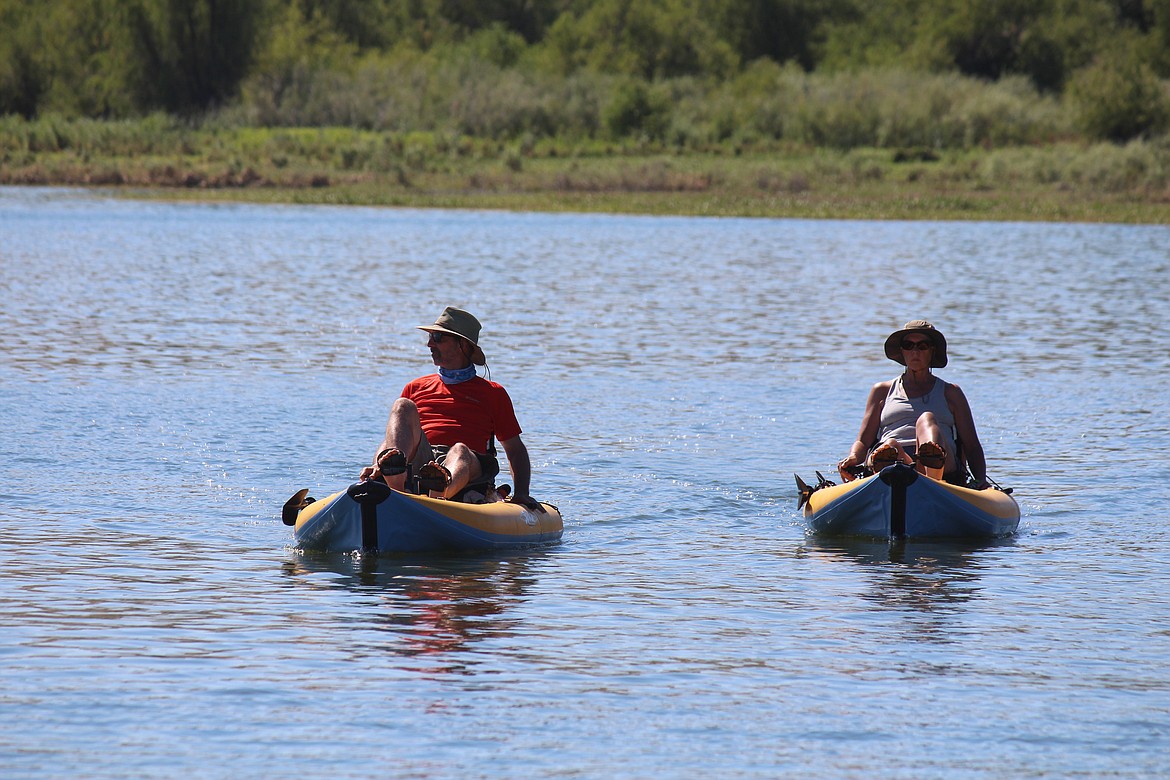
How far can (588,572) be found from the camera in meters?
10.8

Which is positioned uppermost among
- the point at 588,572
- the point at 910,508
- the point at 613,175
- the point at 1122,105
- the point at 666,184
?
the point at 1122,105

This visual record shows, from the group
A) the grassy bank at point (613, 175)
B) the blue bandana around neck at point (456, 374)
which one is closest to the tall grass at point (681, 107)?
the grassy bank at point (613, 175)

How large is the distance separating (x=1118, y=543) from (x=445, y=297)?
19850 mm

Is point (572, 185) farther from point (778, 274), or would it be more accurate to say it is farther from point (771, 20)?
point (771, 20)

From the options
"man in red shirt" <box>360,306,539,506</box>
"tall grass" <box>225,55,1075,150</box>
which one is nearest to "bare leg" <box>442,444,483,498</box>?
"man in red shirt" <box>360,306,539,506</box>

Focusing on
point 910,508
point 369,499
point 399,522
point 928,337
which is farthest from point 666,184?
point 369,499

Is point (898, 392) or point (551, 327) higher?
point (898, 392)

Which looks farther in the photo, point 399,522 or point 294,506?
point 294,506

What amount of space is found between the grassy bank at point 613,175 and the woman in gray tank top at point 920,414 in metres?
38.5

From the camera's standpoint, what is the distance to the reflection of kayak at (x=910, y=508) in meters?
11.3

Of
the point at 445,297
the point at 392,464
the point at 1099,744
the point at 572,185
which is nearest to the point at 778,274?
the point at 445,297

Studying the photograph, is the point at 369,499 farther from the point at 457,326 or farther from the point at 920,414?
the point at 920,414

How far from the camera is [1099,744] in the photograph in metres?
7.36

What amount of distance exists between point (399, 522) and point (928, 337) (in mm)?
3616
